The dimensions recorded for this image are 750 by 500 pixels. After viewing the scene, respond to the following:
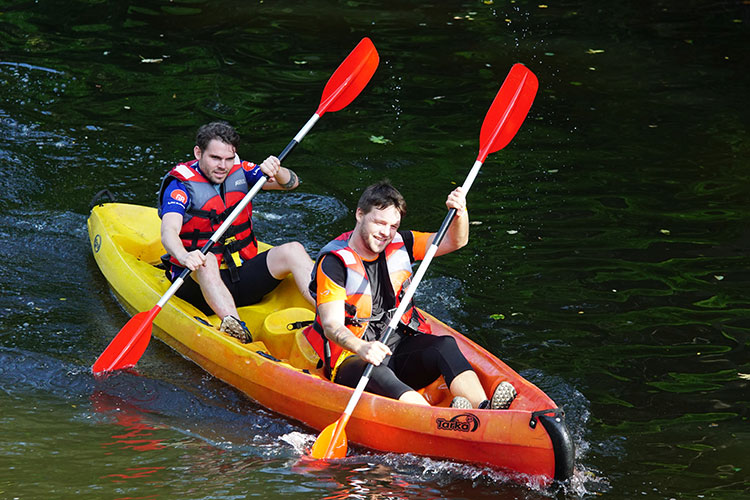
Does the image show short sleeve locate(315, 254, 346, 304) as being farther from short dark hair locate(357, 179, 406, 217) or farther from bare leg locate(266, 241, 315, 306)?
bare leg locate(266, 241, 315, 306)

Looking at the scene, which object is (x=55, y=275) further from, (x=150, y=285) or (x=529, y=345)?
(x=529, y=345)

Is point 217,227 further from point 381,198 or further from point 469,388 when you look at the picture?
point 469,388

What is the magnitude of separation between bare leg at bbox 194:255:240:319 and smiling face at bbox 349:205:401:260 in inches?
45.3

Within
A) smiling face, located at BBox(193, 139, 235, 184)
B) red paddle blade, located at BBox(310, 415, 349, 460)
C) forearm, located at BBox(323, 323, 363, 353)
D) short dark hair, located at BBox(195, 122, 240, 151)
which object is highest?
short dark hair, located at BBox(195, 122, 240, 151)

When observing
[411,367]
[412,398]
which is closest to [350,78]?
[411,367]

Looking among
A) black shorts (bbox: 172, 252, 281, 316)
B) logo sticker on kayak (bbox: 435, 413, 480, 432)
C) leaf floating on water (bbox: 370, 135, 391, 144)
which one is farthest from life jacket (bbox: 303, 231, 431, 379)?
leaf floating on water (bbox: 370, 135, 391, 144)

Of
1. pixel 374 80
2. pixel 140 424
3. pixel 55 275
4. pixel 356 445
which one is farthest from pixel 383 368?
pixel 374 80

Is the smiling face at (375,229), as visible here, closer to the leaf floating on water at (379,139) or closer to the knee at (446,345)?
the knee at (446,345)

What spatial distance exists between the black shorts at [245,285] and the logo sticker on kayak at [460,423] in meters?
1.69

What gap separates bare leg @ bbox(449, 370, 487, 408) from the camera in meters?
4.12

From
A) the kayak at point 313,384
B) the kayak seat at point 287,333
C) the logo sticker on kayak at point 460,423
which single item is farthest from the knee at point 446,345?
the kayak seat at point 287,333

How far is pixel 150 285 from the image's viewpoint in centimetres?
554

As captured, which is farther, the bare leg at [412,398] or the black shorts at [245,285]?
the black shorts at [245,285]

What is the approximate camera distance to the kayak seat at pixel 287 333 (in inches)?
188
